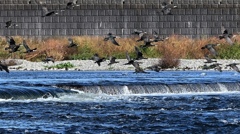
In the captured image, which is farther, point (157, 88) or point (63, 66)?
point (63, 66)

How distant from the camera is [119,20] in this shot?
5562 centimetres

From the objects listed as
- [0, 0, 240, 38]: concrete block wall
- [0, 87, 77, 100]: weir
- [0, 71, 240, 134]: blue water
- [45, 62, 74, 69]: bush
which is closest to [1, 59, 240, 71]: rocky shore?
[45, 62, 74, 69]: bush

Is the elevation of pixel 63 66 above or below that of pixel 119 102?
below

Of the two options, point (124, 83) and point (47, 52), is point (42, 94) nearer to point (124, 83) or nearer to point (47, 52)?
point (124, 83)

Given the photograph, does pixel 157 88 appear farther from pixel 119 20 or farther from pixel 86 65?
pixel 119 20

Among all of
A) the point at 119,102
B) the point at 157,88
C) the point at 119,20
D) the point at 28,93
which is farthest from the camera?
the point at 119,20

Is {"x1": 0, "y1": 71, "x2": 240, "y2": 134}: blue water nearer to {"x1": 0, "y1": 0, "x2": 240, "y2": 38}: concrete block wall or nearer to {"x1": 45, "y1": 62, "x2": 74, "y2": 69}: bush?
{"x1": 45, "y1": 62, "x2": 74, "y2": 69}: bush

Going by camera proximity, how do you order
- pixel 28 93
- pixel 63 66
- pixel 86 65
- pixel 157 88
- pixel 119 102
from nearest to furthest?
1. pixel 119 102
2. pixel 28 93
3. pixel 157 88
4. pixel 63 66
5. pixel 86 65

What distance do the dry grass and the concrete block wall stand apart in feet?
4.49

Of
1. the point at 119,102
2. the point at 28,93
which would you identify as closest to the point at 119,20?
the point at 28,93

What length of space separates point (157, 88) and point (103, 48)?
41.4ft

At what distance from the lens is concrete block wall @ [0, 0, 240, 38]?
55.5 metres

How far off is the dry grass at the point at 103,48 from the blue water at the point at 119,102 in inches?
107

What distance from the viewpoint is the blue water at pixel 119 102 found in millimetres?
29016
